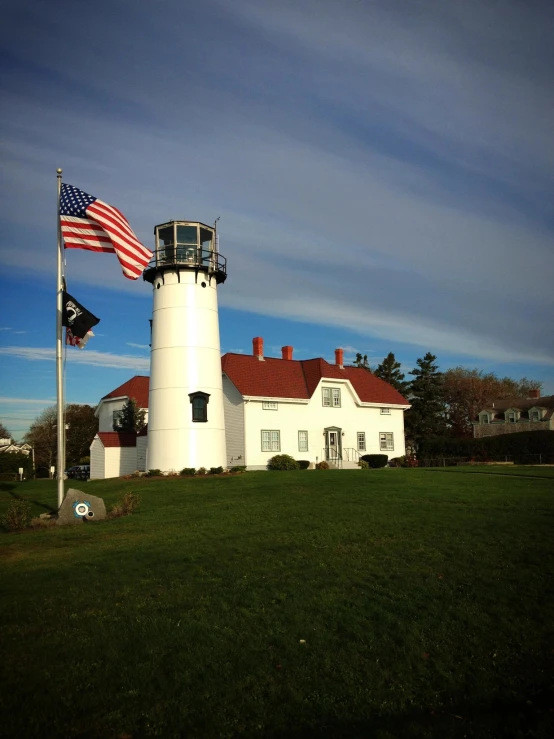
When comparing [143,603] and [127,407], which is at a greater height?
[127,407]

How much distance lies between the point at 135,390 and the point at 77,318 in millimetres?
33021

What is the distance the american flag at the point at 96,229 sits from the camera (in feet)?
56.2

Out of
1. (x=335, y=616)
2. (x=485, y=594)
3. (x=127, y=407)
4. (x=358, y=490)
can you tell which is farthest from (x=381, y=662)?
(x=127, y=407)

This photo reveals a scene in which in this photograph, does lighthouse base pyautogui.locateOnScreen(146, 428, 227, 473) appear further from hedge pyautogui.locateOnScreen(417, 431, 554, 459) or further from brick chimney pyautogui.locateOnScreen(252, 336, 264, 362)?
hedge pyautogui.locateOnScreen(417, 431, 554, 459)

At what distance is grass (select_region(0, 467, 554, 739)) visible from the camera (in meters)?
5.73

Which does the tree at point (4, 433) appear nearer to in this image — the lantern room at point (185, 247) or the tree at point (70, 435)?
the tree at point (70, 435)

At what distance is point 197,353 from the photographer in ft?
104

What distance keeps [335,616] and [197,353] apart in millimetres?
24218

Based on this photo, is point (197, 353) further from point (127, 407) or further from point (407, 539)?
point (407, 539)

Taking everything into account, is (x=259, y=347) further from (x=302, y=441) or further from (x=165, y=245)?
(x=165, y=245)

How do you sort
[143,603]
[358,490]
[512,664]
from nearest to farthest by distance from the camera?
[512,664] < [143,603] < [358,490]

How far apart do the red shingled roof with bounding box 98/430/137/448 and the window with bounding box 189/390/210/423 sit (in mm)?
8267

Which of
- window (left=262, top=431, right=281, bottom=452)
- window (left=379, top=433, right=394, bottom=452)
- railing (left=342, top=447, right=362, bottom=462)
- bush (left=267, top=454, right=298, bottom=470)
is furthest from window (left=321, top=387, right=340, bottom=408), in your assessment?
bush (left=267, top=454, right=298, bottom=470)

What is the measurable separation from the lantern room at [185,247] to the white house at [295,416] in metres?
8.28
